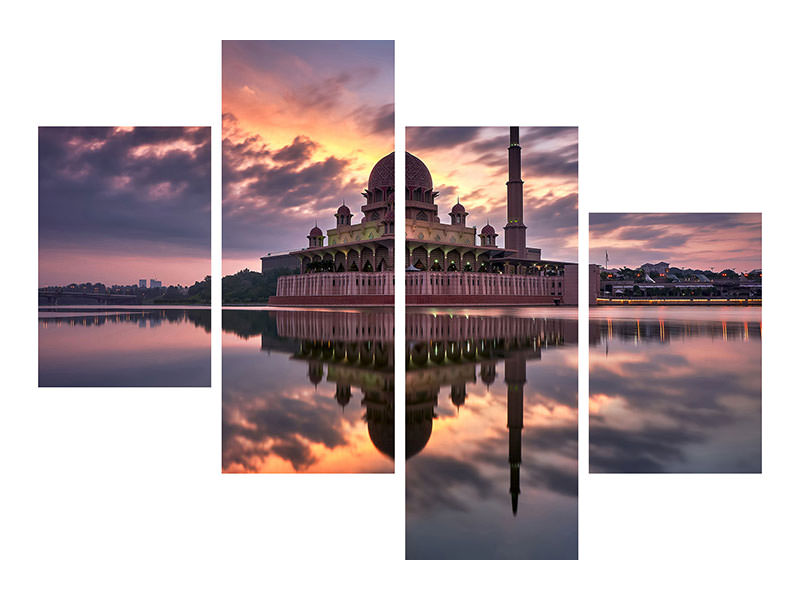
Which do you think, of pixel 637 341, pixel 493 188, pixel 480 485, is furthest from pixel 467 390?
pixel 637 341

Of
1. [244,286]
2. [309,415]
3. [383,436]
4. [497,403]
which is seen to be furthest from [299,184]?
[244,286]

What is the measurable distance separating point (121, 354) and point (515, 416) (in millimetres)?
7671

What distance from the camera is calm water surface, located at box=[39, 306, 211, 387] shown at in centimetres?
582

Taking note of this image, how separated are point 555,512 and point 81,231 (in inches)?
363

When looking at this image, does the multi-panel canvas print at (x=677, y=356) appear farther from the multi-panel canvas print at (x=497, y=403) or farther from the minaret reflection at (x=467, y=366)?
the minaret reflection at (x=467, y=366)

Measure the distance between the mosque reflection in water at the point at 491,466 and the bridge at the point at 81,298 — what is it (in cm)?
555

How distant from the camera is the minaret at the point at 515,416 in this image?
3.46m

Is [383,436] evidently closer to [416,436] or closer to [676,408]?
[416,436]

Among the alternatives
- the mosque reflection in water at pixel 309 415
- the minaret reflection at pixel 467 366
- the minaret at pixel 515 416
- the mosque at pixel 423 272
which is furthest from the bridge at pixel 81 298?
the mosque at pixel 423 272

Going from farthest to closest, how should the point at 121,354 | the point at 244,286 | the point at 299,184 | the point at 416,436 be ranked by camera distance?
1. the point at 244,286
2. the point at 121,354
3. the point at 299,184
4. the point at 416,436

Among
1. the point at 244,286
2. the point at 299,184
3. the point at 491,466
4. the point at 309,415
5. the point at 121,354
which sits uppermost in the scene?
the point at 299,184

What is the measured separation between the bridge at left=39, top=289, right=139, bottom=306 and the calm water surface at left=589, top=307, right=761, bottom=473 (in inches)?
296

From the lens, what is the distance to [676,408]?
5.13 m

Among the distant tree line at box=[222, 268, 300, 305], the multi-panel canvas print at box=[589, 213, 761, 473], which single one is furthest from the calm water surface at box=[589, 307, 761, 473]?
the distant tree line at box=[222, 268, 300, 305]
